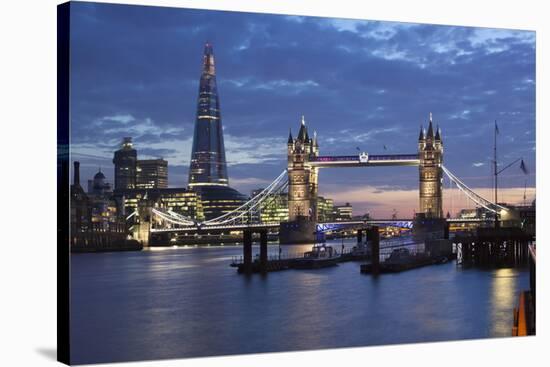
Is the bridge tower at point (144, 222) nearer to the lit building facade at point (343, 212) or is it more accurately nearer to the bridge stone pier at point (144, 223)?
the bridge stone pier at point (144, 223)

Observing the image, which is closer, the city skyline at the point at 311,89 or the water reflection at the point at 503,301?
the city skyline at the point at 311,89

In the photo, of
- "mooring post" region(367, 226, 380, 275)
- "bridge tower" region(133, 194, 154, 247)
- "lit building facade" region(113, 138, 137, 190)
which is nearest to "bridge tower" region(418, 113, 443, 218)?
"mooring post" region(367, 226, 380, 275)

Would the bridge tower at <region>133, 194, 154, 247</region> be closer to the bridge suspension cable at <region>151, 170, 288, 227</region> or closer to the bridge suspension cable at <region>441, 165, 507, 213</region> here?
the bridge suspension cable at <region>151, 170, 288, 227</region>

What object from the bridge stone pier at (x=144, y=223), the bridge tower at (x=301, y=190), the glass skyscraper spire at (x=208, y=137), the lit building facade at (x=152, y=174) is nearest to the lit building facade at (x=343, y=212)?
the bridge tower at (x=301, y=190)

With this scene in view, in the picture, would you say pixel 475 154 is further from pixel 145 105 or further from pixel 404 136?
pixel 145 105

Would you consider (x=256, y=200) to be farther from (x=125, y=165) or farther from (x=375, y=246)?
(x=125, y=165)
